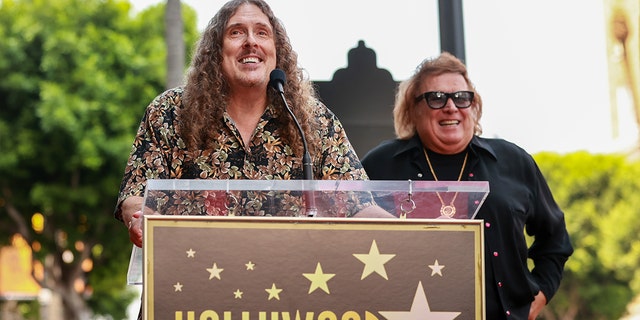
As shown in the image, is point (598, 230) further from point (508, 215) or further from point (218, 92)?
point (218, 92)

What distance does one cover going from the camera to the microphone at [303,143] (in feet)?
10.2

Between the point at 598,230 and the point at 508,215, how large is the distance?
4023 centimetres

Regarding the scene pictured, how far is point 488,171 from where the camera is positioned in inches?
193

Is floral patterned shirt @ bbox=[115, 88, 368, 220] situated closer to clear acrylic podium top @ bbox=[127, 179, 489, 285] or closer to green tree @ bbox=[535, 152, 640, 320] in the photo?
clear acrylic podium top @ bbox=[127, 179, 489, 285]

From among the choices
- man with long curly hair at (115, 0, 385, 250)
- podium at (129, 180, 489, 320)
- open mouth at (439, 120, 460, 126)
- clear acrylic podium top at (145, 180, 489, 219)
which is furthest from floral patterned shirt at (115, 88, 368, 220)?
open mouth at (439, 120, 460, 126)

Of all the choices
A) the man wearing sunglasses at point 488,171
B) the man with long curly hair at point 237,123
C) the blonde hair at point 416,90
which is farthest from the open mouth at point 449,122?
the man with long curly hair at point 237,123

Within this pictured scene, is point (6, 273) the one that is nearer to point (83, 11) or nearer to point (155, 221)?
point (83, 11)

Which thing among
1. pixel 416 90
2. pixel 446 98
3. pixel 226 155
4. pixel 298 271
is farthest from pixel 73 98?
pixel 298 271

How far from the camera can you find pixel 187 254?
295 centimetres

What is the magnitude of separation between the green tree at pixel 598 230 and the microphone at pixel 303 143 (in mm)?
40172

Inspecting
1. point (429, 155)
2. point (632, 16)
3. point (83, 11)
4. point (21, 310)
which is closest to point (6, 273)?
point (21, 310)

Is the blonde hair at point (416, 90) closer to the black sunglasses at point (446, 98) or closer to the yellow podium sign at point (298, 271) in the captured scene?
the black sunglasses at point (446, 98)

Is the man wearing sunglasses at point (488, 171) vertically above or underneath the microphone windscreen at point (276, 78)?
underneath

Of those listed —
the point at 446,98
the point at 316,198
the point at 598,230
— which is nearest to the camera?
the point at 316,198
